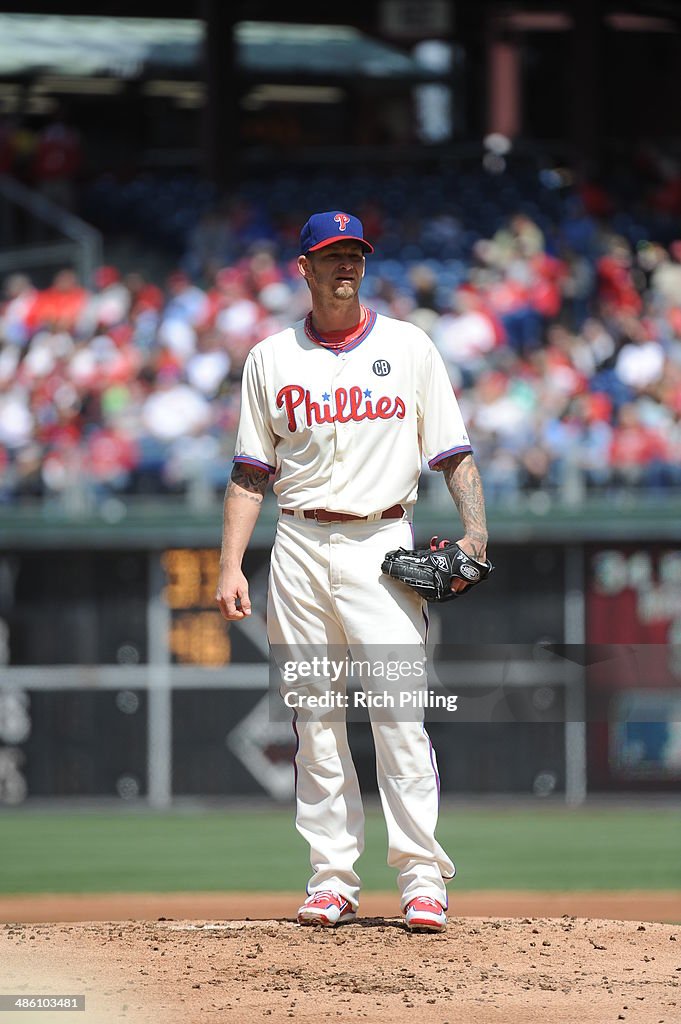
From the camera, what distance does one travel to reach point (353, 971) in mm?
4570

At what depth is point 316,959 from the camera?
4.70 metres

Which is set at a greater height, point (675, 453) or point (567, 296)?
point (567, 296)

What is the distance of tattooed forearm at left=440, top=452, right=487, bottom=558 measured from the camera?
4.90 m

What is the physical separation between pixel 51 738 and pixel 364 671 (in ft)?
23.3

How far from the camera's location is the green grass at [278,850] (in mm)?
8367

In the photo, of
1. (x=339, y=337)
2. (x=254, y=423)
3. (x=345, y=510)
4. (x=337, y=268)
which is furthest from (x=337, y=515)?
(x=337, y=268)

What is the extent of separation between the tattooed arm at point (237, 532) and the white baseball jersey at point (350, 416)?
2.6 inches

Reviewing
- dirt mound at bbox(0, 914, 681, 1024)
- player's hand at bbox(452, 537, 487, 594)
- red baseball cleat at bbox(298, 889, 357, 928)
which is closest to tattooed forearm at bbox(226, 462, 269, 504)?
player's hand at bbox(452, 537, 487, 594)

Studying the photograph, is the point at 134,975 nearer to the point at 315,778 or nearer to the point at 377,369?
the point at 315,778

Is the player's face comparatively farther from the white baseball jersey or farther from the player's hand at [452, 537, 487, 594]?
the player's hand at [452, 537, 487, 594]

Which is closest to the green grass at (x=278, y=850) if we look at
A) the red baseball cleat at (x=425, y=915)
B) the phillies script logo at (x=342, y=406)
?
the red baseball cleat at (x=425, y=915)

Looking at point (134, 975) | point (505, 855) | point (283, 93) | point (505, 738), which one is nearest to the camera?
point (134, 975)

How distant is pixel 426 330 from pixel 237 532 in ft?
28.8

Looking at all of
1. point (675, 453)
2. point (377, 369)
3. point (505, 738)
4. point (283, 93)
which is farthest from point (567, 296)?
point (377, 369)
